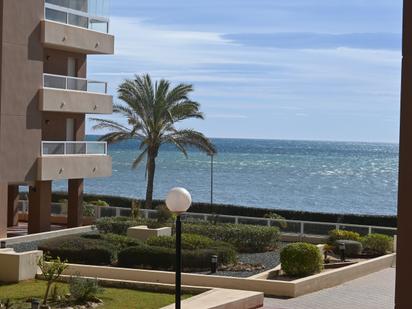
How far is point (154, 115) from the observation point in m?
45.2

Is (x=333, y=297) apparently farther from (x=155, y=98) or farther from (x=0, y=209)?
(x=155, y=98)

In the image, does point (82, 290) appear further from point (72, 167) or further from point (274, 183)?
point (274, 183)

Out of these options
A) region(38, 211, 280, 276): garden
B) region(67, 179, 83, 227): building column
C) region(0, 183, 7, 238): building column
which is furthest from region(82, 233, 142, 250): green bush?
region(67, 179, 83, 227): building column

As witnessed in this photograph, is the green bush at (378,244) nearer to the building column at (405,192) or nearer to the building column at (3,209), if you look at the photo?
the building column at (3,209)

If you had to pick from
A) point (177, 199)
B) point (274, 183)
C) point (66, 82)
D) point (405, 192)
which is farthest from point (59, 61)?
point (274, 183)

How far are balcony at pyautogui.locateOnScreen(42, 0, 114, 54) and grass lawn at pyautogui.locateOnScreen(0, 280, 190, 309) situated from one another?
45.4ft

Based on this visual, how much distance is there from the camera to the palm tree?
45.2 metres

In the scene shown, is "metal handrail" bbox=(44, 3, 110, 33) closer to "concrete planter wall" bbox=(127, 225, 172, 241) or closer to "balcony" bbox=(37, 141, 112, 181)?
"balcony" bbox=(37, 141, 112, 181)

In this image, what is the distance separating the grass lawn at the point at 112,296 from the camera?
19.1 metres

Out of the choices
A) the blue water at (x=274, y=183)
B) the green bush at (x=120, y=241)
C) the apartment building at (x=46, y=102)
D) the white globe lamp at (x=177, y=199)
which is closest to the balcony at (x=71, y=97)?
the apartment building at (x=46, y=102)

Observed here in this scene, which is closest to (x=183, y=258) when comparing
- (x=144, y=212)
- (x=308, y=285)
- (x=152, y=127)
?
(x=308, y=285)

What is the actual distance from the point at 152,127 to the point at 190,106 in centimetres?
249

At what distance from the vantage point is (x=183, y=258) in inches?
968

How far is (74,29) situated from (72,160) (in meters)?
5.68
